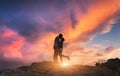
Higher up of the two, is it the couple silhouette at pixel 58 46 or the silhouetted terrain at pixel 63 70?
the couple silhouette at pixel 58 46

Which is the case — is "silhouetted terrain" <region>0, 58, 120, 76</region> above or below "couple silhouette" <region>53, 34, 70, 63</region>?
below

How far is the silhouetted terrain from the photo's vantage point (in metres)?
28.4

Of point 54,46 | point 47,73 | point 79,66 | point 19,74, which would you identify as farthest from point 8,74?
point 79,66

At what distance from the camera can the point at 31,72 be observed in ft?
94.0

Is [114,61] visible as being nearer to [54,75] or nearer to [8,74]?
[54,75]

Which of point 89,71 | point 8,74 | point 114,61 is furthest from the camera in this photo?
point 114,61

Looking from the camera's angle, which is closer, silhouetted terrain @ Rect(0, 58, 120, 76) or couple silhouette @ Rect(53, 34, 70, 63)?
silhouetted terrain @ Rect(0, 58, 120, 76)

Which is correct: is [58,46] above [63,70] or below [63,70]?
above

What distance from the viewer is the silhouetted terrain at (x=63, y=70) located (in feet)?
93.2

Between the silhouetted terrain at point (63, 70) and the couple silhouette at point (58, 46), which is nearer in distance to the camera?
the silhouetted terrain at point (63, 70)

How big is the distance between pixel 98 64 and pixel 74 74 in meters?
7.47

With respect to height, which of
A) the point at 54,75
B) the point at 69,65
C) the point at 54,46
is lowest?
the point at 54,75

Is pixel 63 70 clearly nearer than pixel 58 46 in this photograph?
Yes

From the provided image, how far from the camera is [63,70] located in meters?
29.5
